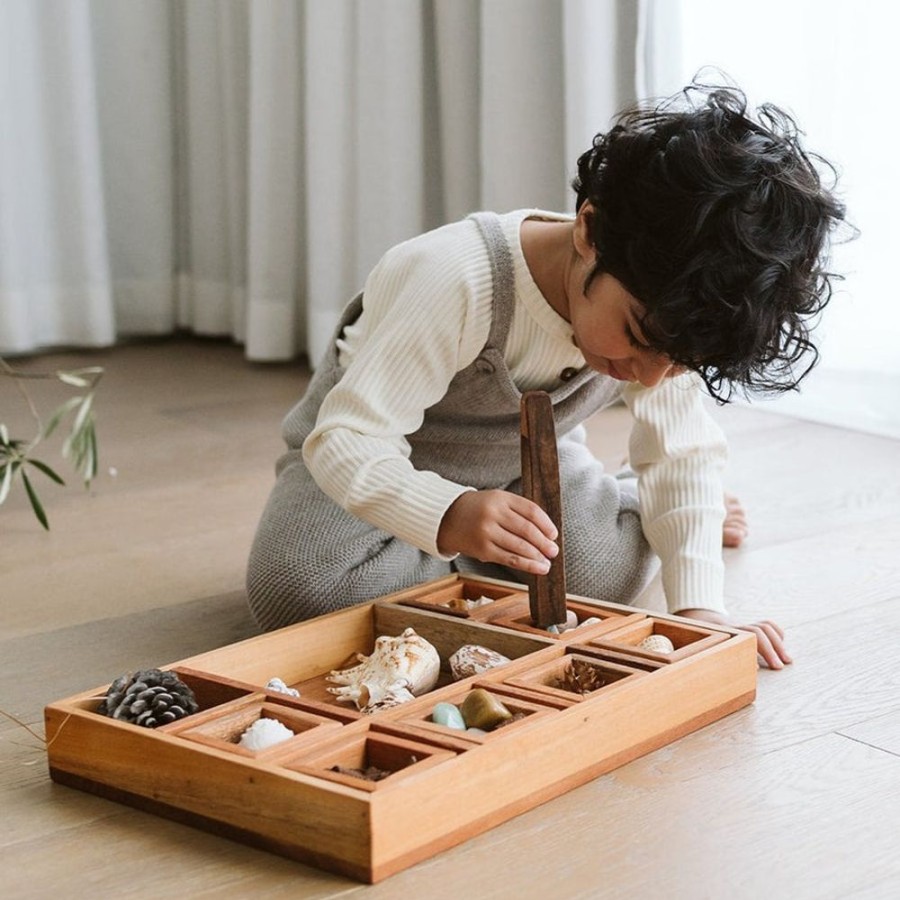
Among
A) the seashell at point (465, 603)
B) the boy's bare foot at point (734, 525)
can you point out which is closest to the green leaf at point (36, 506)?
the seashell at point (465, 603)

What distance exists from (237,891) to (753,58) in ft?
4.96

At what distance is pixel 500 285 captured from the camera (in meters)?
1.22

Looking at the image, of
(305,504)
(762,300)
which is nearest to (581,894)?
(762,300)

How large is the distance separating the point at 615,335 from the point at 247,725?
1.28ft

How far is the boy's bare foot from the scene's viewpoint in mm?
1536

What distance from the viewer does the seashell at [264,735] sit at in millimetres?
929

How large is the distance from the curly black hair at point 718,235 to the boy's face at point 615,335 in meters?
0.02

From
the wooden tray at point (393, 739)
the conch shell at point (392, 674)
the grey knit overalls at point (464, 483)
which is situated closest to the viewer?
the wooden tray at point (393, 739)

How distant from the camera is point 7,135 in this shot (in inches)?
105

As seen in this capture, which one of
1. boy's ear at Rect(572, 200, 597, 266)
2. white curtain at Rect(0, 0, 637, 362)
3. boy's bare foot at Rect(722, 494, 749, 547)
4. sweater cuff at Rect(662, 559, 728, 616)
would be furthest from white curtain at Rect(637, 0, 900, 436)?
boy's ear at Rect(572, 200, 597, 266)

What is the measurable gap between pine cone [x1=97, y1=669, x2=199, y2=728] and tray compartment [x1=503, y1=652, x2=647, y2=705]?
0.72 feet

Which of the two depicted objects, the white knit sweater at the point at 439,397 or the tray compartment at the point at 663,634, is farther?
the white knit sweater at the point at 439,397

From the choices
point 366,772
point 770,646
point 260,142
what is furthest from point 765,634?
point 260,142

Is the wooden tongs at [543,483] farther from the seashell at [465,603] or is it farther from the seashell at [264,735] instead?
the seashell at [264,735]
